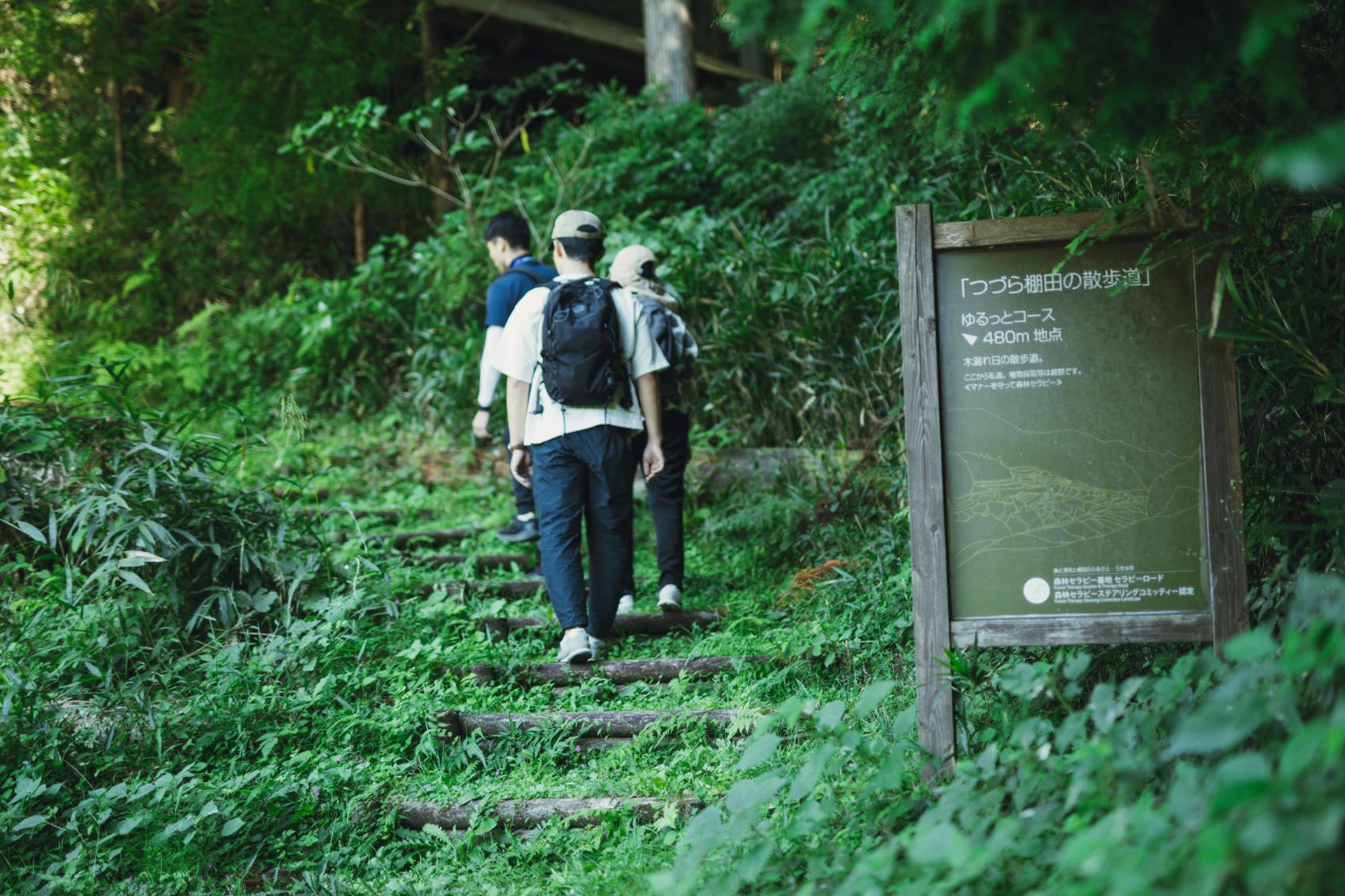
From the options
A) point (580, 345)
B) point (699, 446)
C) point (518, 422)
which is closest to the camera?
point (580, 345)

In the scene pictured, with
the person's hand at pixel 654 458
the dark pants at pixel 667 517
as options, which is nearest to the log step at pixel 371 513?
the dark pants at pixel 667 517

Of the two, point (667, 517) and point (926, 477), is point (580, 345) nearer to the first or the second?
point (667, 517)

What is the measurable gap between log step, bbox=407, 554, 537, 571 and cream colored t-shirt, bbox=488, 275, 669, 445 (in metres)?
1.53

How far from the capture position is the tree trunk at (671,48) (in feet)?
34.4

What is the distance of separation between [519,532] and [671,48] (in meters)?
6.42

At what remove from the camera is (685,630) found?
16.6 ft

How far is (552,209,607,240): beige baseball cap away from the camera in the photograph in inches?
181

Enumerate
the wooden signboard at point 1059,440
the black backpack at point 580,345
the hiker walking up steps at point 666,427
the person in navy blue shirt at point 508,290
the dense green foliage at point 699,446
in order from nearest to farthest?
the dense green foliage at point 699,446
the wooden signboard at point 1059,440
the black backpack at point 580,345
the hiker walking up steps at point 666,427
the person in navy blue shirt at point 508,290

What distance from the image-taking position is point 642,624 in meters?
5.04

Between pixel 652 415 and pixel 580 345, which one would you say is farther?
pixel 652 415

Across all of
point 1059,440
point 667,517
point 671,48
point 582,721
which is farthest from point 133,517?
point 671,48

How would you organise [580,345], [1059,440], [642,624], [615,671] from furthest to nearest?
[642,624], [615,671], [580,345], [1059,440]

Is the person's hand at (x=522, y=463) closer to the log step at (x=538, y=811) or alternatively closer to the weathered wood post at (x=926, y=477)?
the log step at (x=538, y=811)

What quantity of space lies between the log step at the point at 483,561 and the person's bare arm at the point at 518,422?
1.23 m
